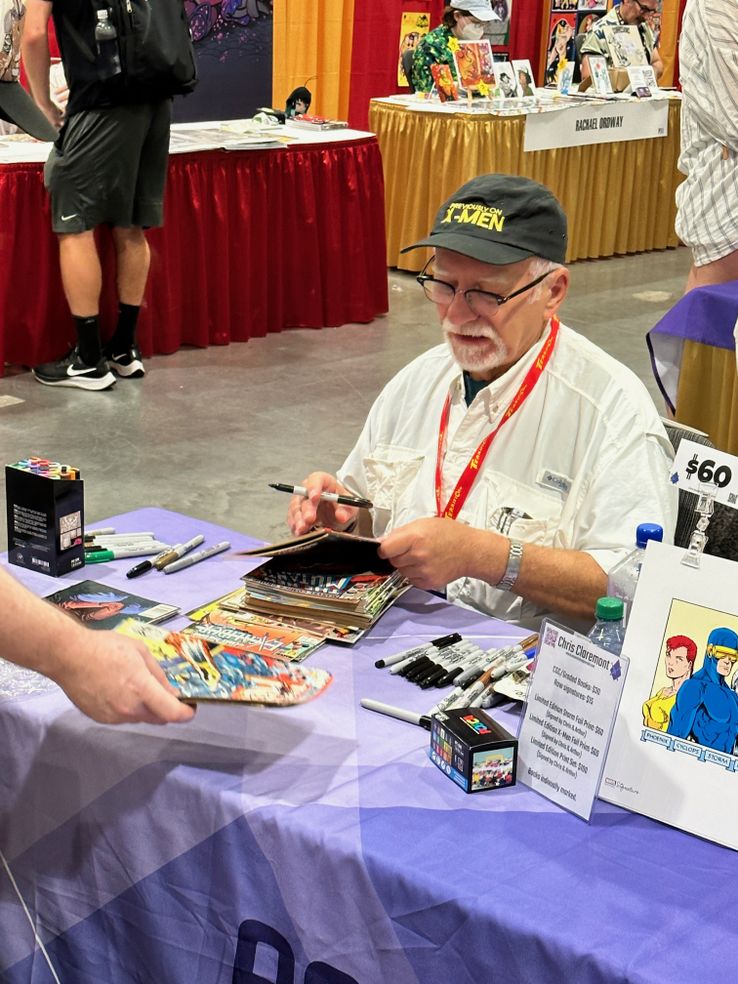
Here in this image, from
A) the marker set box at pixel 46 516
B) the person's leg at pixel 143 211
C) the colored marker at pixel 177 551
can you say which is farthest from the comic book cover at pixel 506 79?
the marker set box at pixel 46 516

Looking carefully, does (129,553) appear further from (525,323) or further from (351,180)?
(351,180)

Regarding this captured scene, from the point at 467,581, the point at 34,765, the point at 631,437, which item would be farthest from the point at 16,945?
the point at 631,437

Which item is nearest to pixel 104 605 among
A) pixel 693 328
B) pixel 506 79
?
pixel 693 328

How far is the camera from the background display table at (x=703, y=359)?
4043 mm

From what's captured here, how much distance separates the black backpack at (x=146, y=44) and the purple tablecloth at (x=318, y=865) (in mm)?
3786

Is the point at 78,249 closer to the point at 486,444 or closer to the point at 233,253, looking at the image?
the point at 233,253

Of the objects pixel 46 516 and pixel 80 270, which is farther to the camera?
pixel 80 270

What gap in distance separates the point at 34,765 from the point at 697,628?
80 cm

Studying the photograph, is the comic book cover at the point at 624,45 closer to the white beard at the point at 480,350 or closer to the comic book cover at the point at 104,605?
the white beard at the point at 480,350

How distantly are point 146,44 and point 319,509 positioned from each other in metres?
3.34

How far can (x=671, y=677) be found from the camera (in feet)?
4.67

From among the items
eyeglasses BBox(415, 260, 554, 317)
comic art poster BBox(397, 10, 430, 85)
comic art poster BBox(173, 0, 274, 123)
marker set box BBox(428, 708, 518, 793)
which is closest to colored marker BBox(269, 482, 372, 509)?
eyeglasses BBox(415, 260, 554, 317)

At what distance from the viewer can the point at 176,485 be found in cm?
446

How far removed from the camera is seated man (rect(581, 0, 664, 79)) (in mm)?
8461
